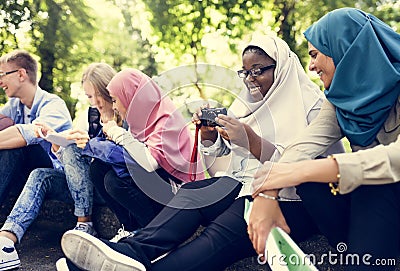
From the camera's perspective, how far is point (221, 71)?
236cm

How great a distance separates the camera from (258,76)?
2.15 meters

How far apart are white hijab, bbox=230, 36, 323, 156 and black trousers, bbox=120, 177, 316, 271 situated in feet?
1.02

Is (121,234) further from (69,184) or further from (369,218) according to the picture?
(369,218)

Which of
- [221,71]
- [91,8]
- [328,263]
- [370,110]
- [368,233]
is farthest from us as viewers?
[91,8]

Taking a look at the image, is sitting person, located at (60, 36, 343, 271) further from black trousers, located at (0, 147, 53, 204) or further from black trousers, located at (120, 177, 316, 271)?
black trousers, located at (0, 147, 53, 204)

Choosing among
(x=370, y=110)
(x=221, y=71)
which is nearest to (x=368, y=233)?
(x=370, y=110)

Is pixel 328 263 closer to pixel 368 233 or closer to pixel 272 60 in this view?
pixel 368 233

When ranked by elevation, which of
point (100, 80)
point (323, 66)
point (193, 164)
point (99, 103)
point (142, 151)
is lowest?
point (193, 164)

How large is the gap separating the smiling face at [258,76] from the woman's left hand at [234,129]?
0.79 feet

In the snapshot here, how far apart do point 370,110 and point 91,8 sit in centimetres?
473

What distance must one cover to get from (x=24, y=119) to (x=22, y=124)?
0.31m

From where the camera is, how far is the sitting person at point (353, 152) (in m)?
1.47

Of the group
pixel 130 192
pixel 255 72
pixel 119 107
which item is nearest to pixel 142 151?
pixel 130 192

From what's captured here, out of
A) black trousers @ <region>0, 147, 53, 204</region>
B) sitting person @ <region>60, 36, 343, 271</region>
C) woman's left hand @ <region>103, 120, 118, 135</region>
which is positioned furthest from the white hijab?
black trousers @ <region>0, 147, 53, 204</region>
